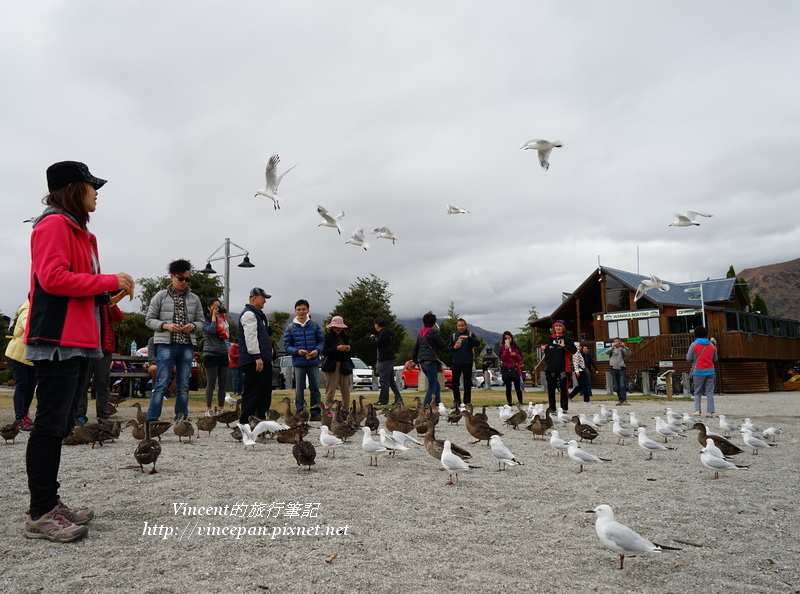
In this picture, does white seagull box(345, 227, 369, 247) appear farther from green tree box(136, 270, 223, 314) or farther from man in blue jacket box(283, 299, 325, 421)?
green tree box(136, 270, 223, 314)

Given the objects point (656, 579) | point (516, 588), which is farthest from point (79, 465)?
point (656, 579)

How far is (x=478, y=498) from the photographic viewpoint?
5285mm

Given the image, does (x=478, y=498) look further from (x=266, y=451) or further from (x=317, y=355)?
(x=317, y=355)

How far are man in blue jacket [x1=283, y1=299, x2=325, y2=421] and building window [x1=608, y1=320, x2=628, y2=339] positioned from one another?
101ft

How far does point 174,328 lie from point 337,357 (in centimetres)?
366

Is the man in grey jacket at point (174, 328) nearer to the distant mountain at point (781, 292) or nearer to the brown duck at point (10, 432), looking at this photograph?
the brown duck at point (10, 432)

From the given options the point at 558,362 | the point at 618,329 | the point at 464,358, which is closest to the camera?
the point at 558,362

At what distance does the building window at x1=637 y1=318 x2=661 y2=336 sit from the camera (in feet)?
121

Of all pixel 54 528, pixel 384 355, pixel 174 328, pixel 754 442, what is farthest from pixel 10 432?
pixel 754 442

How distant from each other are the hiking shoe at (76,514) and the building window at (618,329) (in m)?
37.2

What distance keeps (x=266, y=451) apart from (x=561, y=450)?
3944mm

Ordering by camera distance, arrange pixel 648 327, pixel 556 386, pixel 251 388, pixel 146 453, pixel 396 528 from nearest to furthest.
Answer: pixel 396 528
pixel 146 453
pixel 251 388
pixel 556 386
pixel 648 327

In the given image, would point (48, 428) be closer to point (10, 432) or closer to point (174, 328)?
point (174, 328)

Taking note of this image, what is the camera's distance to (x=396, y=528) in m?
4.28
